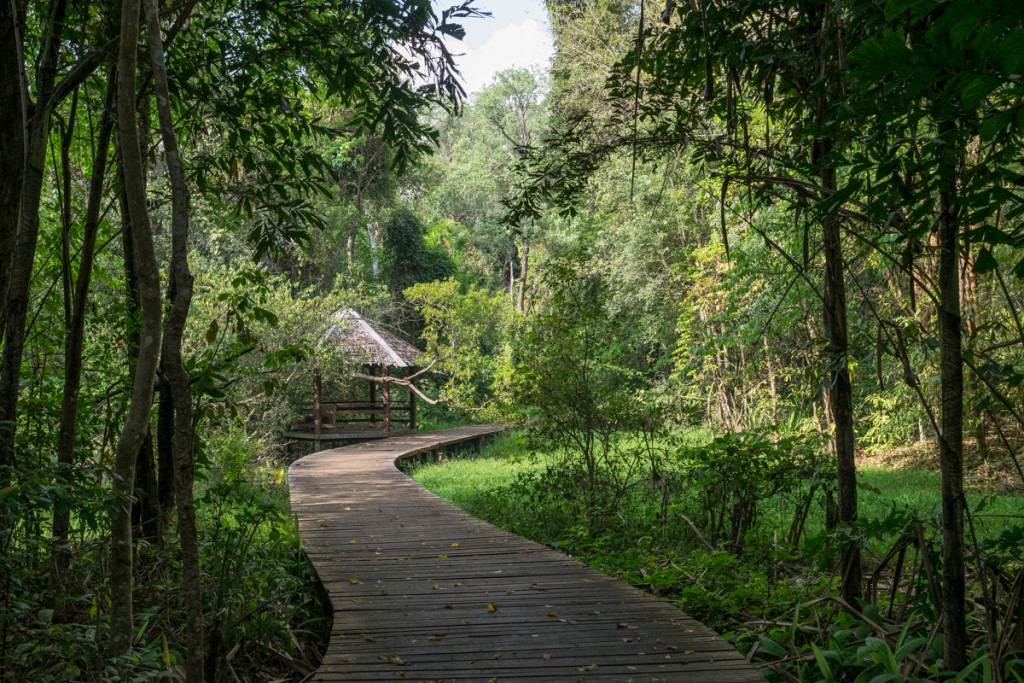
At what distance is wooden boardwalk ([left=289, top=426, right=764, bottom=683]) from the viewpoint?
333cm

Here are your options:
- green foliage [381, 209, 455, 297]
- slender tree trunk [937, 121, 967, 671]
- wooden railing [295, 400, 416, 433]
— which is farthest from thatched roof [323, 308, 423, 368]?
slender tree trunk [937, 121, 967, 671]

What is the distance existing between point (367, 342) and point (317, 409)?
2082 millimetres

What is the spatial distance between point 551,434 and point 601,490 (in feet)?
2.80

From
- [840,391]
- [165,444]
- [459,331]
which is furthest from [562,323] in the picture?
[459,331]

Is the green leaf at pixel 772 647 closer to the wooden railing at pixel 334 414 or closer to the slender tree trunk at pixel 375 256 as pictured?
the wooden railing at pixel 334 414

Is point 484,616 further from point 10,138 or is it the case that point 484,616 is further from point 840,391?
point 10,138

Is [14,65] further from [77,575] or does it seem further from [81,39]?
[77,575]

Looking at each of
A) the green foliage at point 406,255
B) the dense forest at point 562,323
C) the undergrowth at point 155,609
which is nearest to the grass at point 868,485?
the dense forest at point 562,323

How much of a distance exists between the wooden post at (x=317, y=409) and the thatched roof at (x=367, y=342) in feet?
3.49

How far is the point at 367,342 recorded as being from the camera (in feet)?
63.3

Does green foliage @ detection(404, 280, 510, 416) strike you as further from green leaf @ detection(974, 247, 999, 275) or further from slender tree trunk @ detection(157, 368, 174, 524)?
green leaf @ detection(974, 247, 999, 275)

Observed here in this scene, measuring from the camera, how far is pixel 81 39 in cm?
428

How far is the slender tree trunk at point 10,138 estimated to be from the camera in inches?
101

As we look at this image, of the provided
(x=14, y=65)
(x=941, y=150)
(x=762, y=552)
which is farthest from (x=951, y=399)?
(x=14, y=65)
